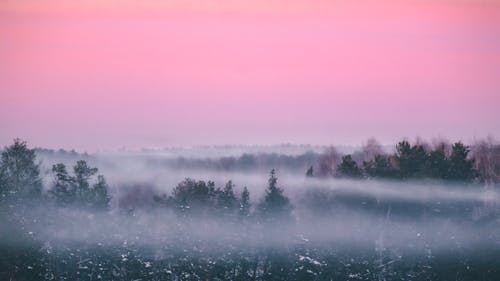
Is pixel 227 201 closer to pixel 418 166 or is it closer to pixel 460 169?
pixel 418 166

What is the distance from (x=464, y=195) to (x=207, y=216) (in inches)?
1219

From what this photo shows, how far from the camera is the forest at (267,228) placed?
8225 centimetres

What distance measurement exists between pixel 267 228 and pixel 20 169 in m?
27.7

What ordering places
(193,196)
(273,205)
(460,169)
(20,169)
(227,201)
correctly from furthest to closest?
(460,169), (227,201), (193,196), (273,205), (20,169)

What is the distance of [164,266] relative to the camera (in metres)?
84.6

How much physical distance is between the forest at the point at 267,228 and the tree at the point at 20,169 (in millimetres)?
106

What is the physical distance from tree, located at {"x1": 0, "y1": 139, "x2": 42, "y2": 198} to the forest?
106mm

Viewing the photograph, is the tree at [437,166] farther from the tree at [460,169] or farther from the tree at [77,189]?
the tree at [77,189]

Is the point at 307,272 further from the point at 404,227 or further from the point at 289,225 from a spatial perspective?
the point at 404,227

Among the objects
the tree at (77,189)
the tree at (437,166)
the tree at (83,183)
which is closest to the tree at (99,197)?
the tree at (77,189)

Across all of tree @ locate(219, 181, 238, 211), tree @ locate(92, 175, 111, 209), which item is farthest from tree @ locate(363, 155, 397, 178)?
tree @ locate(92, 175, 111, 209)

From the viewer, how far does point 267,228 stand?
300 feet

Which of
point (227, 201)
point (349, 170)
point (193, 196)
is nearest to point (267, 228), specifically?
point (227, 201)

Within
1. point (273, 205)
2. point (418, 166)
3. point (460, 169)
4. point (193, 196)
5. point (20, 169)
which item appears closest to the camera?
point (20, 169)
